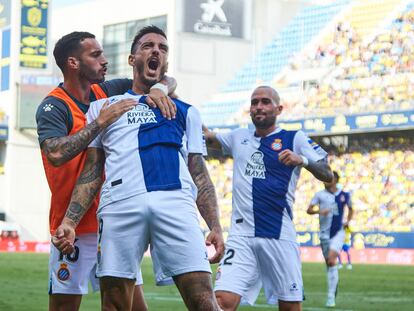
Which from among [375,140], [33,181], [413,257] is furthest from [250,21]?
[413,257]

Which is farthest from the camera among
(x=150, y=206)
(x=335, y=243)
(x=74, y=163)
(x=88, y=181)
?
(x=335, y=243)

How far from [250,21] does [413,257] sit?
31.2m

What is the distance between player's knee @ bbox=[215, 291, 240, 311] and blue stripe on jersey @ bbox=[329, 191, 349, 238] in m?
11.2

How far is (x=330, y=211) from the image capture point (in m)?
20.1

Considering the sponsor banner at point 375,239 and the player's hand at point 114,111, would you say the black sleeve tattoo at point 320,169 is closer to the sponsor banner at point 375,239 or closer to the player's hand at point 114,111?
the player's hand at point 114,111

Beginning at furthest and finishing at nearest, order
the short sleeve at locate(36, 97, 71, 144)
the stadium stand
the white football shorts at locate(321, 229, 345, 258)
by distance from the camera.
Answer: the stadium stand → the white football shorts at locate(321, 229, 345, 258) → the short sleeve at locate(36, 97, 71, 144)

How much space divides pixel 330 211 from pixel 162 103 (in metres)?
14.6

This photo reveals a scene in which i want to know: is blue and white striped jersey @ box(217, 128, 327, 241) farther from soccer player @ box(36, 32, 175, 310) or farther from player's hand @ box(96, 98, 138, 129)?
player's hand @ box(96, 98, 138, 129)

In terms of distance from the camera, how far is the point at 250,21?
5944cm

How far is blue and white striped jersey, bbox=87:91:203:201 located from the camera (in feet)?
18.8

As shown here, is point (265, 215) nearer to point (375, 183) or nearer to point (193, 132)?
point (193, 132)

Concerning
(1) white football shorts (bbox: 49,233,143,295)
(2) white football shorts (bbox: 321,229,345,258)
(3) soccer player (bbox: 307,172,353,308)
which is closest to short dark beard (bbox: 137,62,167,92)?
(1) white football shorts (bbox: 49,233,143,295)

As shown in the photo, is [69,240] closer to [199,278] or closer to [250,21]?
[199,278]

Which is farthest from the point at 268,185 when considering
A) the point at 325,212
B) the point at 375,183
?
the point at 375,183
